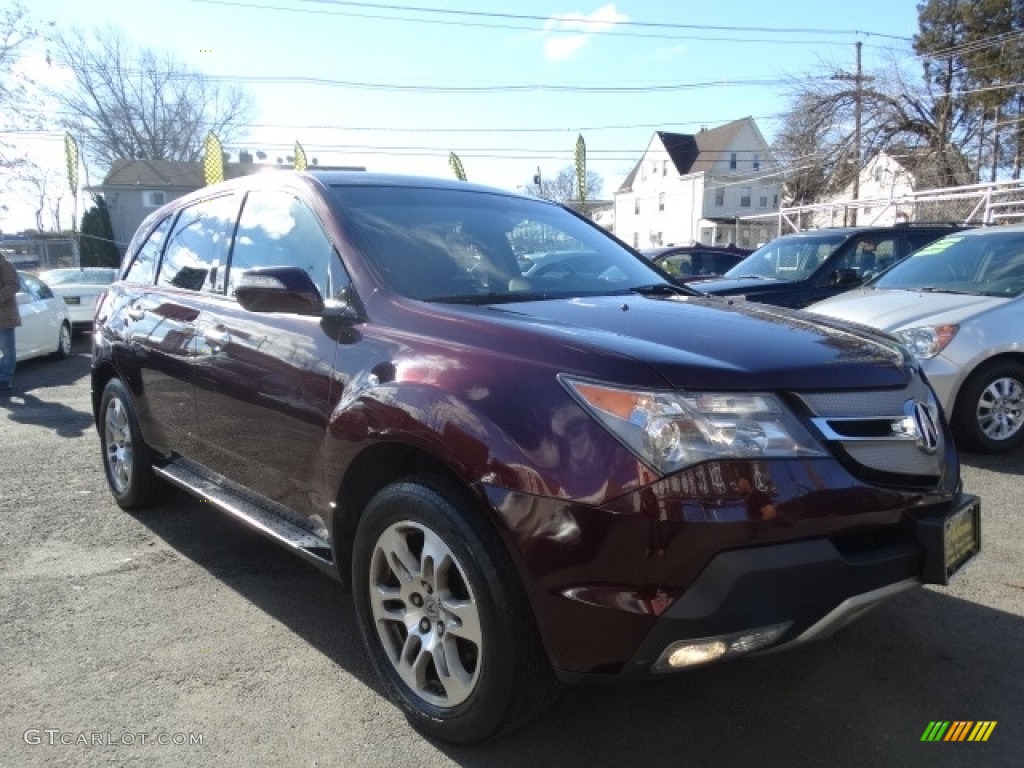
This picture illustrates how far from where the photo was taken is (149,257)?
15.1 ft

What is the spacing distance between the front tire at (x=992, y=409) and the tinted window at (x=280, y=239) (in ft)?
15.1

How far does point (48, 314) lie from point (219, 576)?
940cm

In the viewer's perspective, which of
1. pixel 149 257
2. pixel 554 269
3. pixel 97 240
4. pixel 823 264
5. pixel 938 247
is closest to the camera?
pixel 554 269

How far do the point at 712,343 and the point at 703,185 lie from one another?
52.7m

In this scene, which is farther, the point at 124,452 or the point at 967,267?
the point at 967,267

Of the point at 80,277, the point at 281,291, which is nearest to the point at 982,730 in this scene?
the point at 281,291

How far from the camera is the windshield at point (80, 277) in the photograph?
14.9 metres

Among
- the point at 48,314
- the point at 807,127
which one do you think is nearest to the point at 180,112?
the point at 807,127

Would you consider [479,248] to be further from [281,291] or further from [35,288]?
[35,288]

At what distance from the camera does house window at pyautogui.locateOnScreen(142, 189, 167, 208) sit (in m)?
52.8

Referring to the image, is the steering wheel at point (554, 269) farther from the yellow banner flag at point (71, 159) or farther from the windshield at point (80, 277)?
the yellow banner flag at point (71, 159)

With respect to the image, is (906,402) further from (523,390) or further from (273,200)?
(273,200)

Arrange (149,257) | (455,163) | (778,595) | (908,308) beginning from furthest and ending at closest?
(455,163) → (908,308) → (149,257) → (778,595)

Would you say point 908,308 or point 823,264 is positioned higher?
point 823,264
